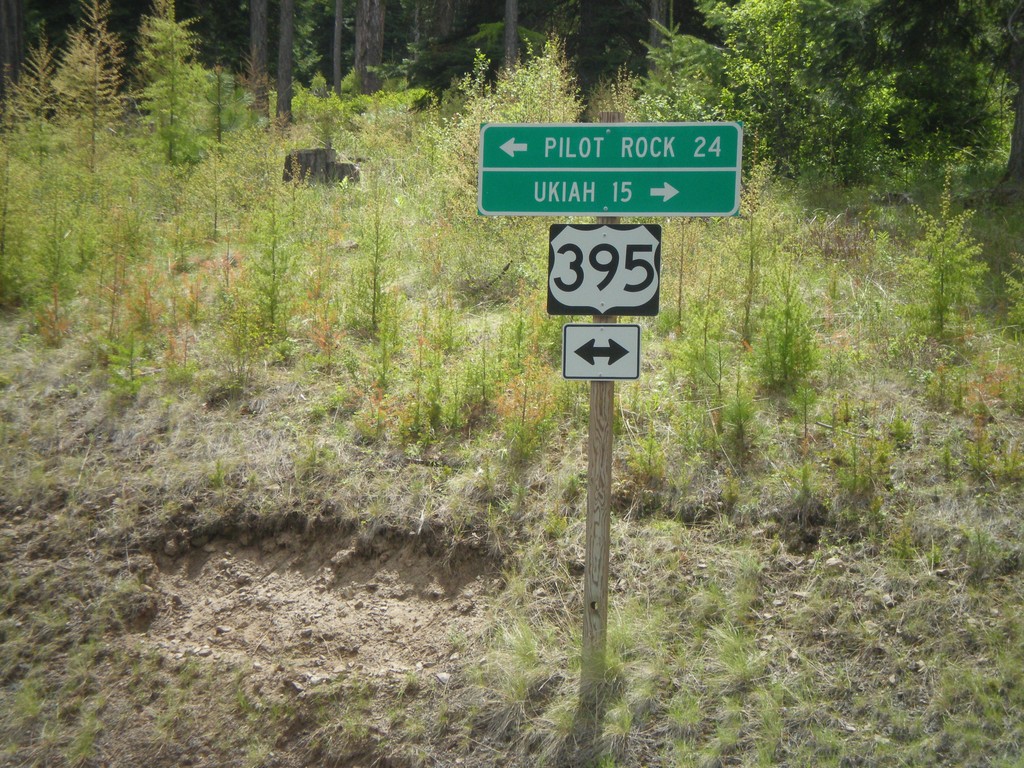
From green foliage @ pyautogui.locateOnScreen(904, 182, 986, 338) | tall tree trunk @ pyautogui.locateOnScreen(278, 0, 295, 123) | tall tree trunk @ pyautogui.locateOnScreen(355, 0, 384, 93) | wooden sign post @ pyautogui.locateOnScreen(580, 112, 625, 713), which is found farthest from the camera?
tall tree trunk @ pyautogui.locateOnScreen(355, 0, 384, 93)

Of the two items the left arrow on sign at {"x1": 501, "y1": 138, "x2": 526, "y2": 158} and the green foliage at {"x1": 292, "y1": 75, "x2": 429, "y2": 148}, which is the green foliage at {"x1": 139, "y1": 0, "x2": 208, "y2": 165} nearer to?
the green foliage at {"x1": 292, "y1": 75, "x2": 429, "y2": 148}

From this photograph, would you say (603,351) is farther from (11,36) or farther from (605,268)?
(11,36)

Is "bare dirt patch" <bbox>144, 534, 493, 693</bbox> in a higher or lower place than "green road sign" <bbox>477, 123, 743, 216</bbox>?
lower

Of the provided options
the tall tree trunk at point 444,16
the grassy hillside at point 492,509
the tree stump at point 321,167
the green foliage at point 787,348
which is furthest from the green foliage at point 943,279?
the tall tree trunk at point 444,16

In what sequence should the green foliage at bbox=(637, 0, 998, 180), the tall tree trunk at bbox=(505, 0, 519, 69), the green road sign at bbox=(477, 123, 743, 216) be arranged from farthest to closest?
the tall tree trunk at bbox=(505, 0, 519, 69), the green foliage at bbox=(637, 0, 998, 180), the green road sign at bbox=(477, 123, 743, 216)

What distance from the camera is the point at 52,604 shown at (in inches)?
217

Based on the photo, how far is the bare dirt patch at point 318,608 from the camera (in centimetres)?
505

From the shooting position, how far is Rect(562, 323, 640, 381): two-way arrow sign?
425 centimetres

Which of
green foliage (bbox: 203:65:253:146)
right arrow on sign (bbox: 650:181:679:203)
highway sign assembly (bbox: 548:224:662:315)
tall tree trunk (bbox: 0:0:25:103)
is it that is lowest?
highway sign assembly (bbox: 548:224:662:315)

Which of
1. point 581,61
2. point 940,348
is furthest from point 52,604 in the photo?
point 581,61

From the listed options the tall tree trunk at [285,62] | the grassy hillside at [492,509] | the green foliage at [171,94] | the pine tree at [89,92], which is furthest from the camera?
the tall tree trunk at [285,62]

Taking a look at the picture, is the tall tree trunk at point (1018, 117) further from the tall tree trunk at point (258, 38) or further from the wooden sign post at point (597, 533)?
the tall tree trunk at point (258, 38)

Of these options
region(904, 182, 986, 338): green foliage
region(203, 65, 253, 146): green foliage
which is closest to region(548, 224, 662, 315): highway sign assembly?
region(904, 182, 986, 338): green foliage

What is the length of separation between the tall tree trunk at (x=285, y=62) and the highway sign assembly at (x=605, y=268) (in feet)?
49.3
